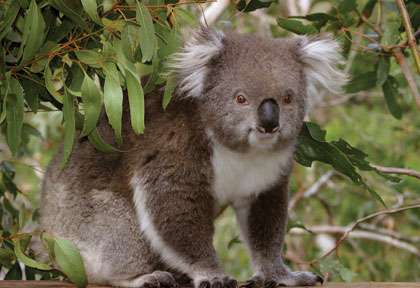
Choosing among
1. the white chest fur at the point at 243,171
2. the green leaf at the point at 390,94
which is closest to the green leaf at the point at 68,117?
the white chest fur at the point at 243,171

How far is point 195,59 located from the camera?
3.38 meters

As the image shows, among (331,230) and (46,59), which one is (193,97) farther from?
(331,230)

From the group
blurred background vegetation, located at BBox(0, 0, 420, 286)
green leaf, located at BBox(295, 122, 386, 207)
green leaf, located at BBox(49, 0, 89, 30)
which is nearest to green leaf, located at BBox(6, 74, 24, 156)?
blurred background vegetation, located at BBox(0, 0, 420, 286)

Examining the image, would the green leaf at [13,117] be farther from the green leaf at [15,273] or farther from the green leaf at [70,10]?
the green leaf at [15,273]

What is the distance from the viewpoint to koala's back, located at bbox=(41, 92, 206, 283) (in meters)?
3.43

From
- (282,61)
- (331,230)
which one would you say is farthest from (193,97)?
(331,230)

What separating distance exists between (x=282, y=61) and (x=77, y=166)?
41.2 inches

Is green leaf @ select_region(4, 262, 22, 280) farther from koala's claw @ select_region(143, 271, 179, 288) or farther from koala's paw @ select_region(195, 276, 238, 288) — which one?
koala's paw @ select_region(195, 276, 238, 288)

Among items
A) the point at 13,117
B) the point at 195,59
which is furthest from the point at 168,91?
the point at 13,117

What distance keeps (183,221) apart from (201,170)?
222mm

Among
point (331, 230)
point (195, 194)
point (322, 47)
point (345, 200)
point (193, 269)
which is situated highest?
point (322, 47)

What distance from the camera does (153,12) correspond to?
3117 mm

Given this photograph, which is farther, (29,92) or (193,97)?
(193,97)

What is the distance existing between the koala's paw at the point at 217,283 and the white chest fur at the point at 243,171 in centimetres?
37
